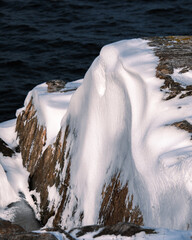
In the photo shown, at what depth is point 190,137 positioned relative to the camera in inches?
117

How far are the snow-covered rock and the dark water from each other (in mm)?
4358

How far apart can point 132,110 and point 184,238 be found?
1535 millimetres

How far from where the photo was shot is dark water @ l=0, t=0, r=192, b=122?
10.6 metres

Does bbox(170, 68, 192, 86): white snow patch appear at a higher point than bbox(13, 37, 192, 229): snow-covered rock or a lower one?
higher

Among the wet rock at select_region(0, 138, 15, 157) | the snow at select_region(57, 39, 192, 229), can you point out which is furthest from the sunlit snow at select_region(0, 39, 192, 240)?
the wet rock at select_region(0, 138, 15, 157)

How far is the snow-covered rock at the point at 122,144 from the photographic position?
2848mm

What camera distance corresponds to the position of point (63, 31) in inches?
496

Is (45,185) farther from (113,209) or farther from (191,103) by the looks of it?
(191,103)

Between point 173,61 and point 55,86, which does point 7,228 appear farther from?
point 55,86

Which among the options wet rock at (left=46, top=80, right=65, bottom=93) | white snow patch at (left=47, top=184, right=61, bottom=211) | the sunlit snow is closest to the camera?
the sunlit snow

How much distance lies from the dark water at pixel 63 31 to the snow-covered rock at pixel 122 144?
4.36 meters

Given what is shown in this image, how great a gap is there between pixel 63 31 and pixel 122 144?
9359 millimetres

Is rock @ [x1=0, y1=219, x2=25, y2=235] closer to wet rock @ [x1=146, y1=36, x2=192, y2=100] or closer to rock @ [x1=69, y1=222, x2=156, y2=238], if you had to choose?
rock @ [x1=69, y1=222, x2=156, y2=238]

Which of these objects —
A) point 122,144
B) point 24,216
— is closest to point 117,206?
point 122,144
